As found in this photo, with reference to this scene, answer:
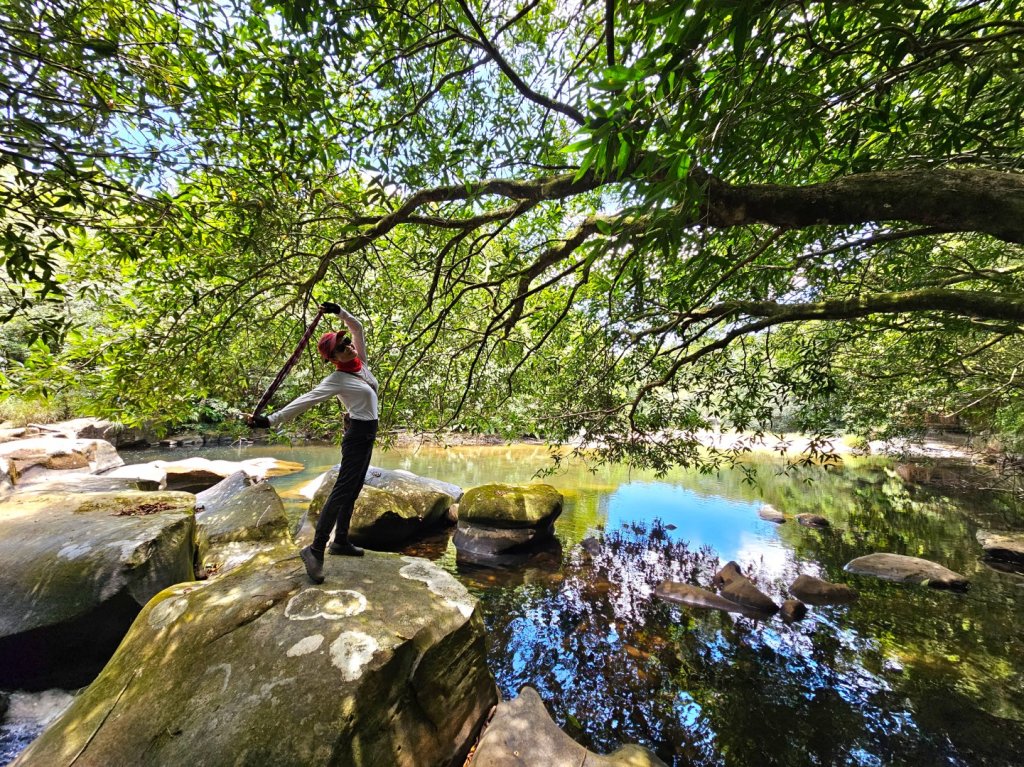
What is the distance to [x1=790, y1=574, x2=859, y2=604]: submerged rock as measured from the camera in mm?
7809

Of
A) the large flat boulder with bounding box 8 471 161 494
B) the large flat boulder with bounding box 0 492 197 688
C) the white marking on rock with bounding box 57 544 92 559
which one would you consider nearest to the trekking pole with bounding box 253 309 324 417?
the large flat boulder with bounding box 0 492 197 688

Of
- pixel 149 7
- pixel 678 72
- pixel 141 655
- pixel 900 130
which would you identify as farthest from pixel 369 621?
pixel 900 130

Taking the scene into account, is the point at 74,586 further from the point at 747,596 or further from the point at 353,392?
the point at 747,596

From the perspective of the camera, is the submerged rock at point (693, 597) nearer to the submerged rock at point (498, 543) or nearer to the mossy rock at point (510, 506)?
the submerged rock at point (498, 543)

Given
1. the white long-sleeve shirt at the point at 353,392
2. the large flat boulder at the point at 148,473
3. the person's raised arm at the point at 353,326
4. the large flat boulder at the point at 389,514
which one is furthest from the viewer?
the large flat boulder at the point at 148,473

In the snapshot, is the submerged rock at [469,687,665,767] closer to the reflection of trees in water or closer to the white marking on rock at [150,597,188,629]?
the reflection of trees in water

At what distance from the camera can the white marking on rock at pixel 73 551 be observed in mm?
4730

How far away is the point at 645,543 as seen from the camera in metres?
11.3

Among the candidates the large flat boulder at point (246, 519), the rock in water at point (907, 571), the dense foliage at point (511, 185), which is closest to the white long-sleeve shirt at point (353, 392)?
the dense foliage at point (511, 185)

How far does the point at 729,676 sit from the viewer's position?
5645 millimetres

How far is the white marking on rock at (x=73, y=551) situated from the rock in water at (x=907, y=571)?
13.1 meters

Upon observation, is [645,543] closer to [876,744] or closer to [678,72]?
[876,744]

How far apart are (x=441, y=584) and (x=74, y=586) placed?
3.94m

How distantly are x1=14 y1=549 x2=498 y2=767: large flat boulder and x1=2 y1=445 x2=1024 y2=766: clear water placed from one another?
2244 mm
